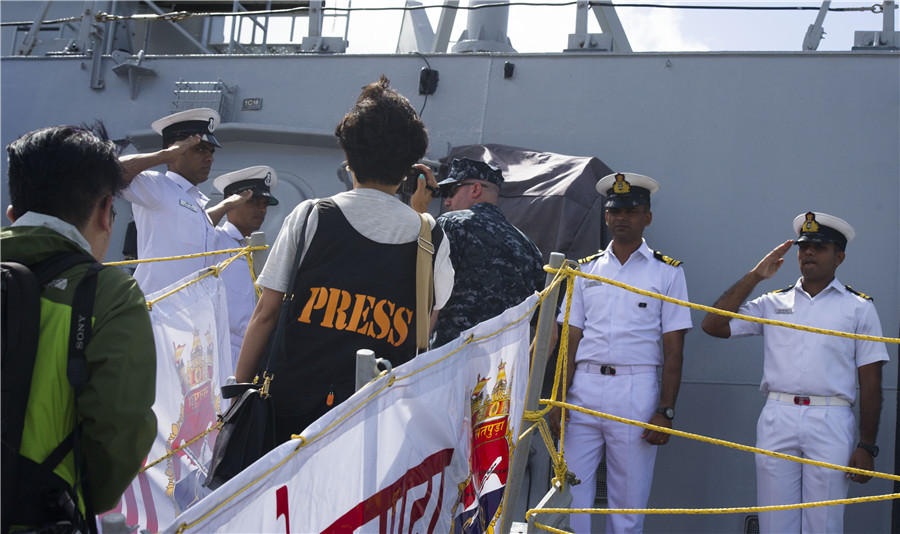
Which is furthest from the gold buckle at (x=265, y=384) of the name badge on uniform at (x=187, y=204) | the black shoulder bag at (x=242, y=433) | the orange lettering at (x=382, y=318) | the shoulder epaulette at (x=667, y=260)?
the shoulder epaulette at (x=667, y=260)

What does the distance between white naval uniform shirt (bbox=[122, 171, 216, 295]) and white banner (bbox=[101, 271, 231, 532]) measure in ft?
1.87

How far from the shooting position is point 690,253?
5.06m

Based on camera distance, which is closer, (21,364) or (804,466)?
(21,364)

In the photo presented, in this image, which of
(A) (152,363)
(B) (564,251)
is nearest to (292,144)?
(B) (564,251)

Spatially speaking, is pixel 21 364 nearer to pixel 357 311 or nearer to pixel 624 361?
pixel 357 311

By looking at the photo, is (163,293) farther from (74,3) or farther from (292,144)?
(74,3)

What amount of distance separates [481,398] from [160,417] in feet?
3.51

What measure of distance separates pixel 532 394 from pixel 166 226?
1.93 metres

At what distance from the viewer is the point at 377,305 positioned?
2121 millimetres

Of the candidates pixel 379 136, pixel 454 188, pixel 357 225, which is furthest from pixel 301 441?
pixel 454 188

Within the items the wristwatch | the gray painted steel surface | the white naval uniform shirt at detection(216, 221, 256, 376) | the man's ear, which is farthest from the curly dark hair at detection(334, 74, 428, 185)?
the gray painted steel surface

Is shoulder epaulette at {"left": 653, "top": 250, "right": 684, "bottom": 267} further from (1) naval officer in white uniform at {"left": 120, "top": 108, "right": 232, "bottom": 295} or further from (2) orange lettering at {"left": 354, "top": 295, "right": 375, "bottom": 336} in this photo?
(2) orange lettering at {"left": 354, "top": 295, "right": 375, "bottom": 336}

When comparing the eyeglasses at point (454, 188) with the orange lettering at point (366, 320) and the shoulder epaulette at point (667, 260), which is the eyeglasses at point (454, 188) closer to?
the shoulder epaulette at point (667, 260)

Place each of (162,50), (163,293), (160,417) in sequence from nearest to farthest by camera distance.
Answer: (160,417) → (163,293) → (162,50)
